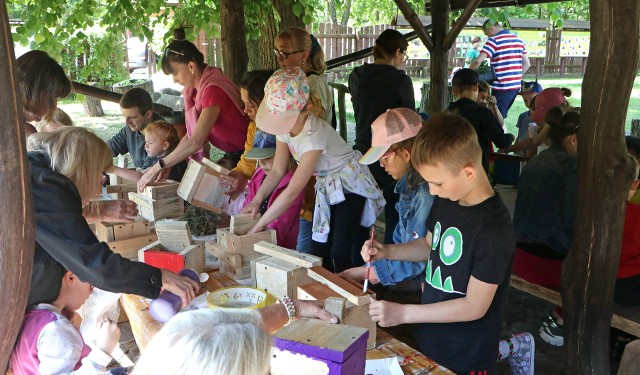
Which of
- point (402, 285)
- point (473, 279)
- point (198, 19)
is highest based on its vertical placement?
point (198, 19)

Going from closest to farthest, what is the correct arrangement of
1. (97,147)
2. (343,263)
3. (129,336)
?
(97,147)
(129,336)
(343,263)

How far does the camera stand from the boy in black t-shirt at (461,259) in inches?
74.4

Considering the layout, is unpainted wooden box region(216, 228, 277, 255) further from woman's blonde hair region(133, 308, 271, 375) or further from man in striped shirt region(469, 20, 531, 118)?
man in striped shirt region(469, 20, 531, 118)

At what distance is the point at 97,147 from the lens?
206 centimetres

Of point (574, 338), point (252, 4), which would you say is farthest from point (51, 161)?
point (252, 4)

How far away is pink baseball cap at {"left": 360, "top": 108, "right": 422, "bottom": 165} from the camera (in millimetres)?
2418

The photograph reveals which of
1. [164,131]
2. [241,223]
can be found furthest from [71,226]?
[164,131]

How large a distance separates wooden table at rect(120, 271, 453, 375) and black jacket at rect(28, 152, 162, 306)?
5.9 inches

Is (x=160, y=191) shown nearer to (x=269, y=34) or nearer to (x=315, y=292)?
(x=315, y=292)

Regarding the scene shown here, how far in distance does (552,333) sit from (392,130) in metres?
2.10

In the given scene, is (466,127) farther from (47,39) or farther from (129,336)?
(47,39)

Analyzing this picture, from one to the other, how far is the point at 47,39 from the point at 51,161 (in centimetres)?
501

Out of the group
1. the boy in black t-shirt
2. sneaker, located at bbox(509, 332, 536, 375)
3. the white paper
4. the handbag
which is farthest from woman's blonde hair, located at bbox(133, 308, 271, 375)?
the handbag

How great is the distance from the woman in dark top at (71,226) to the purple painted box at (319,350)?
69 cm
